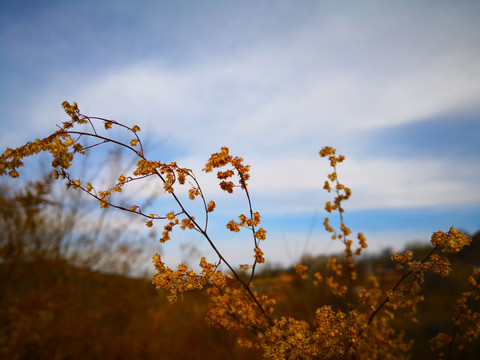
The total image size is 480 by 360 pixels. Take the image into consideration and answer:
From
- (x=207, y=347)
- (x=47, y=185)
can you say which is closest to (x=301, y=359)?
(x=47, y=185)

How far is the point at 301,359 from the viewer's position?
172cm

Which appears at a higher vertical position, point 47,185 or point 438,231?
point 47,185

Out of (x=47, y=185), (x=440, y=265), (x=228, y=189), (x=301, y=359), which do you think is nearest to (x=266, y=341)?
(x=301, y=359)

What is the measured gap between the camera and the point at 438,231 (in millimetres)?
1661

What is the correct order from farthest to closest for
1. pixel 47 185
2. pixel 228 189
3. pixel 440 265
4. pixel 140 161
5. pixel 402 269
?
pixel 47 185
pixel 402 269
pixel 228 189
pixel 440 265
pixel 140 161

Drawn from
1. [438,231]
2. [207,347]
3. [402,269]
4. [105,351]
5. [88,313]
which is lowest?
[207,347]

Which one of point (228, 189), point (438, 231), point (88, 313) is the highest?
point (228, 189)

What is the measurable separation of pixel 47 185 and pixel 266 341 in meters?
4.91

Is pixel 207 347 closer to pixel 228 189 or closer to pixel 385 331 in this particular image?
pixel 385 331

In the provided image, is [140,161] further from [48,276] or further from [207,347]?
[207,347]

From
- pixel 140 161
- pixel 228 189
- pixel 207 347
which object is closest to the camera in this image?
pixel 140 161

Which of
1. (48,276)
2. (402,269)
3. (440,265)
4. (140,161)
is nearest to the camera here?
(140,161)

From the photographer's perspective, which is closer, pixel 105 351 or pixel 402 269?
pixel 402 269

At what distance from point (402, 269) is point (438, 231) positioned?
0.42 m
